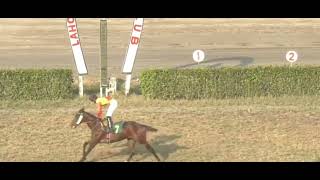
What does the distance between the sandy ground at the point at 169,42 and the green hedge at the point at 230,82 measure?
4.88 meters

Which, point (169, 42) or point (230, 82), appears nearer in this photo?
point (230, 82)

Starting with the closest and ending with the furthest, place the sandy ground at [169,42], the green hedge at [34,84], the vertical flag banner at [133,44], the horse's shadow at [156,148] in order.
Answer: the horse's shadow at [156,148]
the green hedge at [34,84]
the vertical flag banner at [133,44]
the sandy ground at [169,42]

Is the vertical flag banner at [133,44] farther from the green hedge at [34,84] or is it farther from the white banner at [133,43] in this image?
the green hedge at [34,84]

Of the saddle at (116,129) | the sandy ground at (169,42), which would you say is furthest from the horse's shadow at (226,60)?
the saddle at (116,129)

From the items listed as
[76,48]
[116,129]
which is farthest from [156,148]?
[76,48]

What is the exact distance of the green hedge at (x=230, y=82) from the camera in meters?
16.5

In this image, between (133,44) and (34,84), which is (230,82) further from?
(34,84)

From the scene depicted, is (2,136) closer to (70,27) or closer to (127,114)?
(127,114)

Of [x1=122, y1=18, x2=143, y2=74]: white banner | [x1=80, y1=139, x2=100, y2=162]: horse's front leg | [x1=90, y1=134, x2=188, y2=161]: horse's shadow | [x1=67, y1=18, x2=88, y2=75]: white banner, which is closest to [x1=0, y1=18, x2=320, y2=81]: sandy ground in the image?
[x1=122, y1=18, x2=143, y2=74]: white banner

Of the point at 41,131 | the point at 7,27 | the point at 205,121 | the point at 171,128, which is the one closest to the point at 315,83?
the point at 205,121

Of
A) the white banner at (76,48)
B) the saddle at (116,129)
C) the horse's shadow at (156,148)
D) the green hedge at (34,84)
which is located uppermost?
the white banner at (76,48)

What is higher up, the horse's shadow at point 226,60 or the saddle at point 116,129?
the horse's shadow at point 226,60

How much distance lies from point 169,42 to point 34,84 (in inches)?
665

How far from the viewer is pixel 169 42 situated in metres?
32.3
